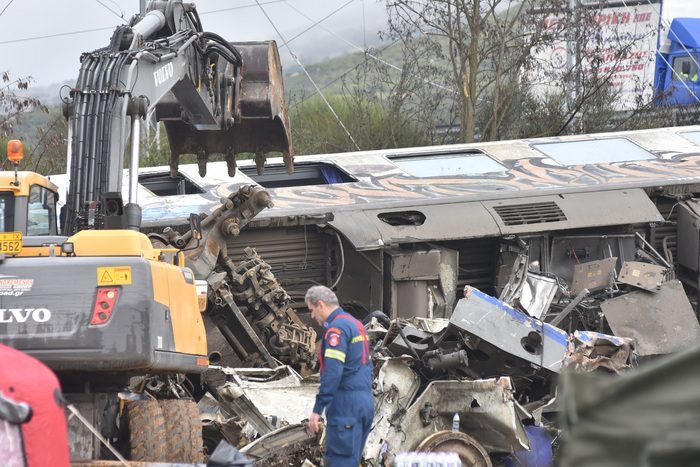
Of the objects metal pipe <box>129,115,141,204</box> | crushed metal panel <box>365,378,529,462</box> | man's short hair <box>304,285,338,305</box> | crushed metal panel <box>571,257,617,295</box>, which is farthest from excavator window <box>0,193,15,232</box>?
crushed metal panel <box>571,257,617,295</box>

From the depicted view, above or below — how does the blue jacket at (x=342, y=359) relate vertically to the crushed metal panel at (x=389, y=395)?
above

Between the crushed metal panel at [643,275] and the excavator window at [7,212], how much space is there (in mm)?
8141

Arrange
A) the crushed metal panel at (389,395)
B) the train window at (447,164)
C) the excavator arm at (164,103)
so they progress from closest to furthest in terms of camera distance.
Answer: the excavator arm at (164,103), the crushed metal panel at (389,395), the train window at (447,164)

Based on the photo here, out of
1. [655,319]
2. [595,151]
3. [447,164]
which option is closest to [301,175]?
[447,164]

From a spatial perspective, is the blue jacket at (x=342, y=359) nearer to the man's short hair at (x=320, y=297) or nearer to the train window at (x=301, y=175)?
the man's short hair at (x=320, y=297)

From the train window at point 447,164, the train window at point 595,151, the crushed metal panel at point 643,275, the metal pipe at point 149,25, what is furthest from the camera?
the train window at point 595,151

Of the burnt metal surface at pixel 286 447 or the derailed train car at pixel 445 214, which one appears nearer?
the burnt metal surface at pixel 286 447

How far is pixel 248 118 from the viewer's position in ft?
38.8

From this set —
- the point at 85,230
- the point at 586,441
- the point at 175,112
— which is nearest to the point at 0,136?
the point at 175,112

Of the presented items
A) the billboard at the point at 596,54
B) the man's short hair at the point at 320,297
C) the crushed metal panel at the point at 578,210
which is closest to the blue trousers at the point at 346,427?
the man's short hair at the point at 320,297

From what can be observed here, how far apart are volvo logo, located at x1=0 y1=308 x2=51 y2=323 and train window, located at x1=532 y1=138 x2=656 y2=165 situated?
11.2 m

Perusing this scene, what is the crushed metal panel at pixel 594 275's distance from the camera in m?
14.8

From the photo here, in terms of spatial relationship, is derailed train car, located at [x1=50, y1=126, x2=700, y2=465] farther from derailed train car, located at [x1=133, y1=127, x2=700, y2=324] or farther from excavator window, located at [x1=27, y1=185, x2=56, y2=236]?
excavator window, located at [x1=27, y1=185, x2=56, y2=236]

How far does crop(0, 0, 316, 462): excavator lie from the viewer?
718cm
